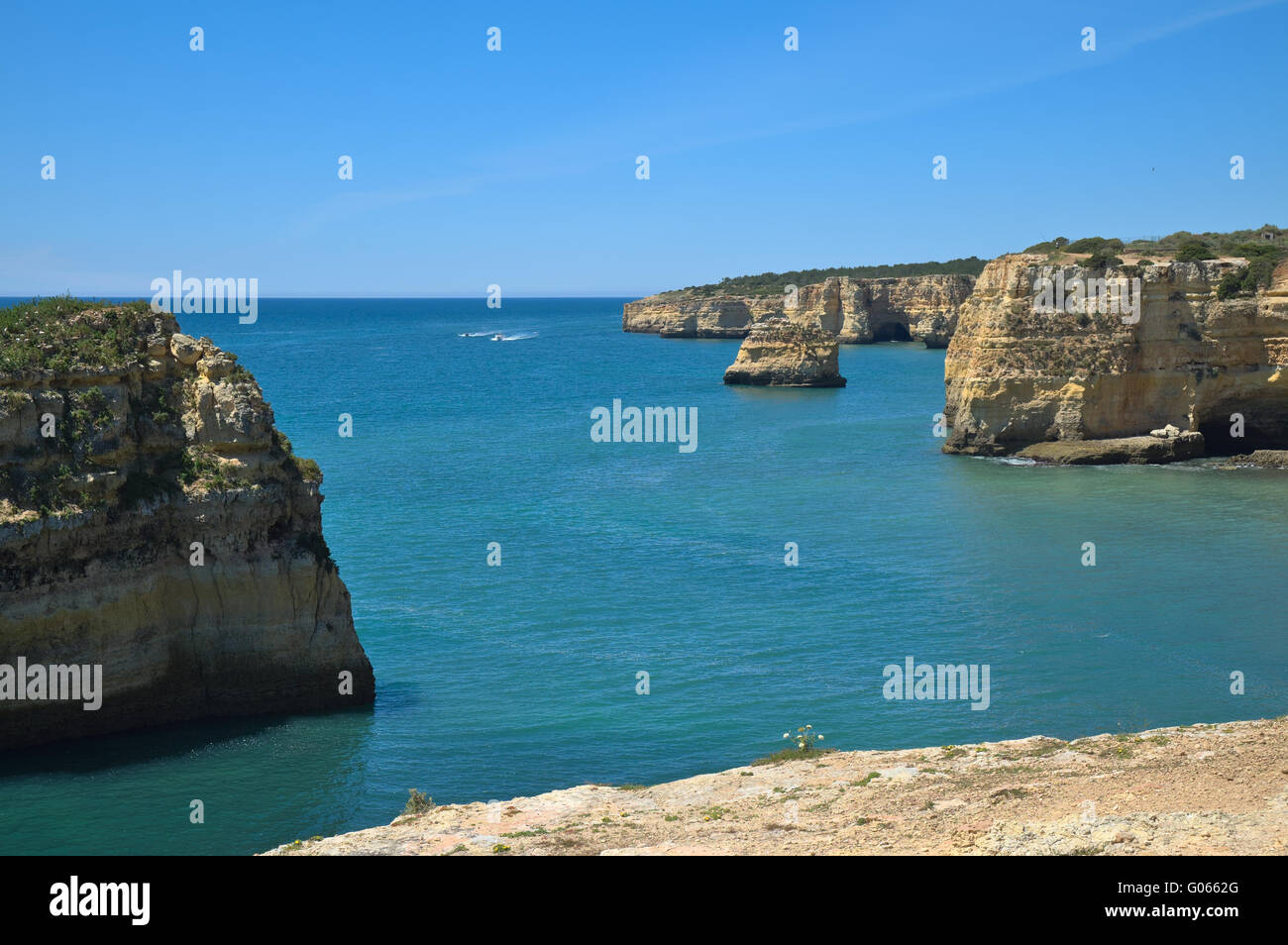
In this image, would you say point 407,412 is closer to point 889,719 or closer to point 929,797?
point 889,719

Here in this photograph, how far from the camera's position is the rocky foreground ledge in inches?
567

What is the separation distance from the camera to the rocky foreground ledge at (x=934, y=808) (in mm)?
14406

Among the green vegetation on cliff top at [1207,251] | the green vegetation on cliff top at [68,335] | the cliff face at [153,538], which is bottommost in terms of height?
the cliff face at [153,538]

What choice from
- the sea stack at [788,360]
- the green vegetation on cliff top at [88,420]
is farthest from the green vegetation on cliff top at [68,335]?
the sea stack at [788,360]

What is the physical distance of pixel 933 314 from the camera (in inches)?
6093

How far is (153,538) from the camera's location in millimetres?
24250

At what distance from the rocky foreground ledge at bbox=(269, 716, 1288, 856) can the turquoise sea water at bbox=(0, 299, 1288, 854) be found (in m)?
3.75

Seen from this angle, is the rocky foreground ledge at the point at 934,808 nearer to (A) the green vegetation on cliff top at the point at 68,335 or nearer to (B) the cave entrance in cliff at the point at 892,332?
(A) the green vegetation on cliff top at the point at 68,335

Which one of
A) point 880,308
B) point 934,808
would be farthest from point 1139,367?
point 880,308

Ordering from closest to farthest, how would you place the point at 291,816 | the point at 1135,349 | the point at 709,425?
the point at 291,816 → the point at 1135,349 → the point at 709,425

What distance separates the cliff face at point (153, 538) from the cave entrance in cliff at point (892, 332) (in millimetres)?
144536
